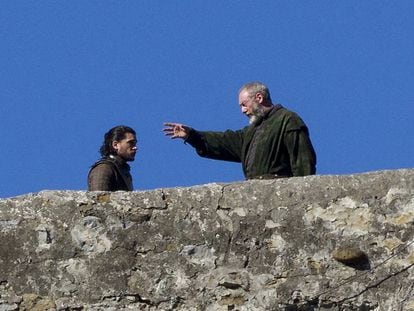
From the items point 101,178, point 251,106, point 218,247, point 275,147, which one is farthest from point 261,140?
point 218,247

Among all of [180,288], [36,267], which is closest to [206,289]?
[180,288]

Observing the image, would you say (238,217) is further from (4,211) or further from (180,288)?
(4,211)

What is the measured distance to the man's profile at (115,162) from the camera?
1258 cm

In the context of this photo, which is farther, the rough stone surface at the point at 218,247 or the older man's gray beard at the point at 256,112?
the older man's gray beard at the point at 256,112

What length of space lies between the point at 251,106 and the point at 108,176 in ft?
3.82

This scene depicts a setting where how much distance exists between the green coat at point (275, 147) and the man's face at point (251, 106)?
7 cm

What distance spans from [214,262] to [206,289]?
0.19m

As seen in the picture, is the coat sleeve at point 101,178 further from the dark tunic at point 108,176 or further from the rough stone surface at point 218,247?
the rough stone surface at point 218,247

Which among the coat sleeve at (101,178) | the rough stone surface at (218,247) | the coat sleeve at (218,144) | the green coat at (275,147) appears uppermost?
the coat sleeve at (218,144)

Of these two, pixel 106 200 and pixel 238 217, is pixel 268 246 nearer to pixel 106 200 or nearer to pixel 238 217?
pixel 238 217

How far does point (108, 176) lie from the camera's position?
12.6 m

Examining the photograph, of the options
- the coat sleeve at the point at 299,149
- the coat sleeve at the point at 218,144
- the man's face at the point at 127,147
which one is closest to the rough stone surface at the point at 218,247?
the coat sleeve at the point at 299,149

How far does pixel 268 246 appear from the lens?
11.8 meters

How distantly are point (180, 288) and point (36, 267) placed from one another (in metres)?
0.87
